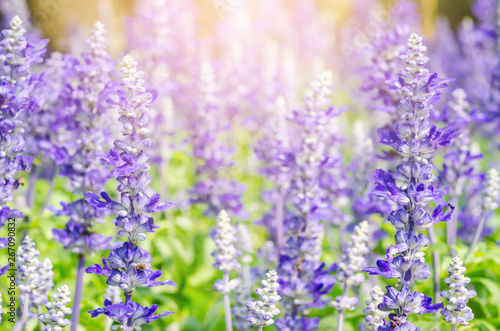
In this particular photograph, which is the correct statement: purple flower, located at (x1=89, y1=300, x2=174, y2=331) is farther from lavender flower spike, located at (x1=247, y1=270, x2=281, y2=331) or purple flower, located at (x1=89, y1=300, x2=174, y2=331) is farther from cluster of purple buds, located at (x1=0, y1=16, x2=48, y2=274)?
cluster of purple buds, located at (x1=0, y1=16, x2=48, y2=274)

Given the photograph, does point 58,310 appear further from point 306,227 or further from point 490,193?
point 490,193

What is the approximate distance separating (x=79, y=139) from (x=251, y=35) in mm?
6675

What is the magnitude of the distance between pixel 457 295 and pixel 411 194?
2.13 feet

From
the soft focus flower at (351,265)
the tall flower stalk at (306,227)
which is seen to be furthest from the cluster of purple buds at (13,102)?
the soft focus flower at (351,265)

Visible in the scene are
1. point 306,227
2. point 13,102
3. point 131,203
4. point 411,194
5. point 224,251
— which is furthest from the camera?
point 306,227

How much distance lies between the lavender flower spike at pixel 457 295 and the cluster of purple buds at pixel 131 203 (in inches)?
58.1

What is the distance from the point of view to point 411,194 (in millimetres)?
2893

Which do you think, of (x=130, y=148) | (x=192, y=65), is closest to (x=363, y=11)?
(x=192, y=65)

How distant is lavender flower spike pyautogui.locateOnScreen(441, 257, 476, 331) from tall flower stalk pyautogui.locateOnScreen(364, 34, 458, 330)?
117mm

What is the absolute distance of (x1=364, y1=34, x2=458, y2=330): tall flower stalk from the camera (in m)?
2.89

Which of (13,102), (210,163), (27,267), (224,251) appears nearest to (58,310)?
Answer: (27,267)

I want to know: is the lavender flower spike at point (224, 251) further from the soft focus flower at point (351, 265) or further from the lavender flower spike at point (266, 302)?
the soft focus flower at point (351, 265)

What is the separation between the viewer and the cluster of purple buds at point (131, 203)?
293 centimetres

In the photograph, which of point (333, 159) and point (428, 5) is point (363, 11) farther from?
point (333, 159)
